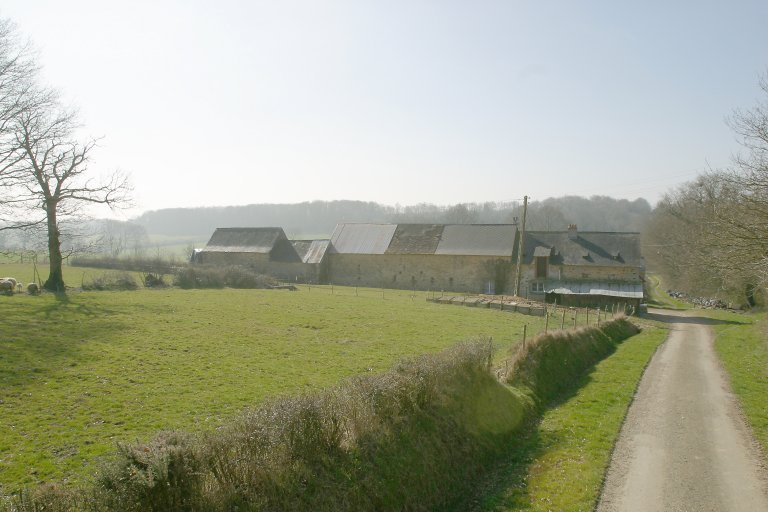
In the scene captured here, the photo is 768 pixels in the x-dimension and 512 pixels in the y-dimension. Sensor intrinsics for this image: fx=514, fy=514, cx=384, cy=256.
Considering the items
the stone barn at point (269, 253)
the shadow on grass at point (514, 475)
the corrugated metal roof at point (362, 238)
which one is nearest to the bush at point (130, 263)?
the stone barn at point (269, 253)

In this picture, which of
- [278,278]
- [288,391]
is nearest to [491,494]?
[288,391]

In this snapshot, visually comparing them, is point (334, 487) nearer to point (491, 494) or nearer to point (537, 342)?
point (491, 494)

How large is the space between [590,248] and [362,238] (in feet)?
82.2

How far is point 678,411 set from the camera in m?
13.5

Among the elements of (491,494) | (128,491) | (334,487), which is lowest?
(491,494)

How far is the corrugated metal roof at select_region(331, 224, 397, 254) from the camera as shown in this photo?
2286 inches

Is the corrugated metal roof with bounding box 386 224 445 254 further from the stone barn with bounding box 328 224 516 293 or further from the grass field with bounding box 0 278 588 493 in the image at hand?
the grass field with bounding box 0 278 588 493

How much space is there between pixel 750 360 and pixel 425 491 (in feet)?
61.1

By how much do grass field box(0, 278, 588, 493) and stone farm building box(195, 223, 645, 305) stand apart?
18420 mm

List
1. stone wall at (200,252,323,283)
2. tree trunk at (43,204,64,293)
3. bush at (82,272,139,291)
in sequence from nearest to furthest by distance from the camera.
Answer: tree trunk at (43,204,64,293)
bush at (82,272,139,291)
stone wall at (200,252,323,283)

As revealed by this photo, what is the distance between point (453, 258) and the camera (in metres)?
52.5

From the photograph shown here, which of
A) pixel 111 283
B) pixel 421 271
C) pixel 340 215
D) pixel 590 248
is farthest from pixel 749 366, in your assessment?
pixel 340 215

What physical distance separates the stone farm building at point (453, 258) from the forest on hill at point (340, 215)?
6342 cm

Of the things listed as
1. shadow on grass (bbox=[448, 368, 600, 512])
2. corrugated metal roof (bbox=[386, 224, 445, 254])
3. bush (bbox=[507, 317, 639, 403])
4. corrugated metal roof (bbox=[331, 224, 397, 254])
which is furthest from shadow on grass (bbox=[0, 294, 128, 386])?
corrugated metal roof (bbox=[331, 224, 397, 254])
